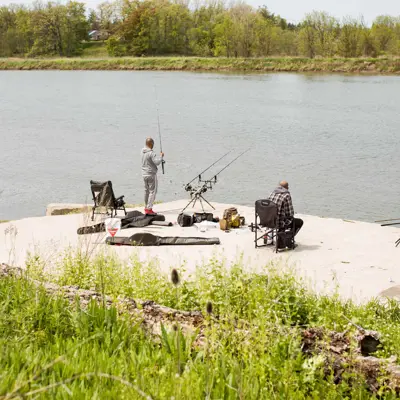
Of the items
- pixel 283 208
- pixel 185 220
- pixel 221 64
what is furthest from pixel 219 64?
pixel 283 208

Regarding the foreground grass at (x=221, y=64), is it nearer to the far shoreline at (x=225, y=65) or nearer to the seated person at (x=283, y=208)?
the far shoreline at (x=225, y=65)

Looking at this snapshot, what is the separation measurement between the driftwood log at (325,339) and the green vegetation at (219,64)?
6478cm

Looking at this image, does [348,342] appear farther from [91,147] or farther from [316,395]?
[91,147]

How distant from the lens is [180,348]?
4.54 meters

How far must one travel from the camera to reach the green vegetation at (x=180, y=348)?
3.96 m

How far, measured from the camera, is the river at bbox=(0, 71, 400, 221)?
19.4 meters

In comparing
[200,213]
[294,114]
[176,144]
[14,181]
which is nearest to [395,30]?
[294,114]

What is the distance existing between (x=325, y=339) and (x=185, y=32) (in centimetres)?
9959

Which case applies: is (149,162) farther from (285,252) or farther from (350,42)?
(350,42)

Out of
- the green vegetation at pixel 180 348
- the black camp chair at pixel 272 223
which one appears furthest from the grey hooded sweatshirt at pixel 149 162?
the green vegetation at pixel 180 348

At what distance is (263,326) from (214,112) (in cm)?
3449

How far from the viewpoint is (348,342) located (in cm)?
476

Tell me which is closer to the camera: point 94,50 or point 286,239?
point 286,239

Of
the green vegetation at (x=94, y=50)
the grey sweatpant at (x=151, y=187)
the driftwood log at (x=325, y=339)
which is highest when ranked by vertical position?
the green vegetation at (x=94, y=50)
